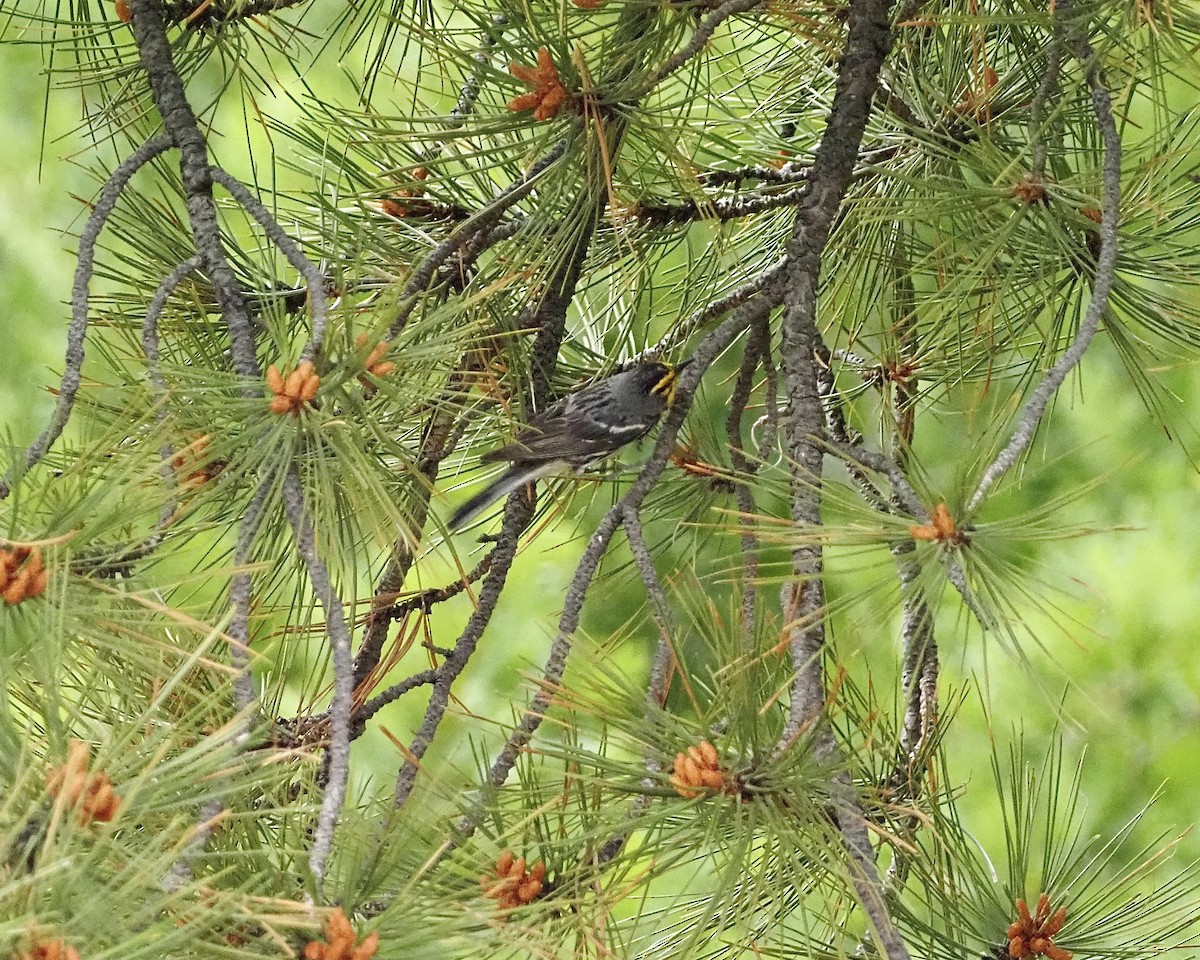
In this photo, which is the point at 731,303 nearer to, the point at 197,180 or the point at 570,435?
the point at 570,435

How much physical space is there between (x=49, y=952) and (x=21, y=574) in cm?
17

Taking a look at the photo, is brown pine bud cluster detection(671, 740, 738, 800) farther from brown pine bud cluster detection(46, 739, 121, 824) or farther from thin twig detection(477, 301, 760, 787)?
brown pine bud cluster detection(46, 739, 121, 824)

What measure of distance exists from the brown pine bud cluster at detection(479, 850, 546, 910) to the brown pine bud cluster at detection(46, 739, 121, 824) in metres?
0.21

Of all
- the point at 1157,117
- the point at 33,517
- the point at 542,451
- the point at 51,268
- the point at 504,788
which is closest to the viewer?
the point at 33,517

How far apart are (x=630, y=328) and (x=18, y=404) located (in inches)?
58.0

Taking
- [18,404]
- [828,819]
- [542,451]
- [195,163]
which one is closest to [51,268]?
[18,404]

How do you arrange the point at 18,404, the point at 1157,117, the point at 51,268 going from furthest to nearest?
1. the point at 51,268
2. the point at 18,404
3. the point at 1157,117

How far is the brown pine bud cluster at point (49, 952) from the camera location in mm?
403

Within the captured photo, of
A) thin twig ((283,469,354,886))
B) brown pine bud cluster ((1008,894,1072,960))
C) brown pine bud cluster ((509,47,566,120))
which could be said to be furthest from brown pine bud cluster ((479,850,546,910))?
brown pine bud cluster ((509,47,566,120))

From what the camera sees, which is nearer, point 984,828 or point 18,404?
point 984,828

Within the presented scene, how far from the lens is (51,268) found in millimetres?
2295

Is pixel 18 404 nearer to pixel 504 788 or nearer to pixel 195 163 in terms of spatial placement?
pixel 195 163

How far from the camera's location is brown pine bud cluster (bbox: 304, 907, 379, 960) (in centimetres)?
46

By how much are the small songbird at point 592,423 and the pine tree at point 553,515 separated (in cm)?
3
